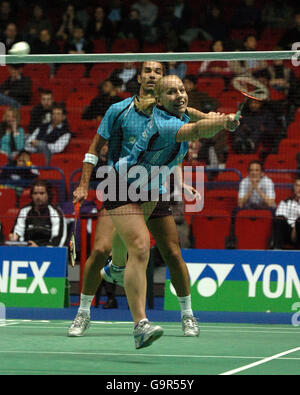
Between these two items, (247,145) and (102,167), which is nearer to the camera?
(102,167)

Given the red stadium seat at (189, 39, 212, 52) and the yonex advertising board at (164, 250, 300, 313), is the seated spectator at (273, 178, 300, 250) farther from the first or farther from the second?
the red stadium seat at (189, 39, 212, 52)

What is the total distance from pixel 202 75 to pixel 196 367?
884 centimetres

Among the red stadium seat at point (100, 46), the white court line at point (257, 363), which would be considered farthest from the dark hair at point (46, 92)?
the white court line at point (257, 363)

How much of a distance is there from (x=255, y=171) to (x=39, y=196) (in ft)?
8.69

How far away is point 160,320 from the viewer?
934 cm

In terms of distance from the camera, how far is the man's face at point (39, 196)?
422 inches

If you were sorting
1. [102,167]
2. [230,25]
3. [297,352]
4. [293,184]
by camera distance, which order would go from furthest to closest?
[230,25], [293,184], [102,167], [297,352]

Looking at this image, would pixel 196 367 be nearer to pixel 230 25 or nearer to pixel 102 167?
pixel 102 167

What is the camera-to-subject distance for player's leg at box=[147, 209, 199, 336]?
296 inches

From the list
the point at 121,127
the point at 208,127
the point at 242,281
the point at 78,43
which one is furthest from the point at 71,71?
the point at 208,127

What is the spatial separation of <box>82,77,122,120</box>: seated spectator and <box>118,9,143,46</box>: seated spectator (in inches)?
173

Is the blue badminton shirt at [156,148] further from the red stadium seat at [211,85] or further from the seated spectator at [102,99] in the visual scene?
the red stadium seat at [211,85]

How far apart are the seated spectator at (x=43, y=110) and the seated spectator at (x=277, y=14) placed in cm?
548

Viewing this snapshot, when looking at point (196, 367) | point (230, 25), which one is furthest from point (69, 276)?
point (230, 25)
